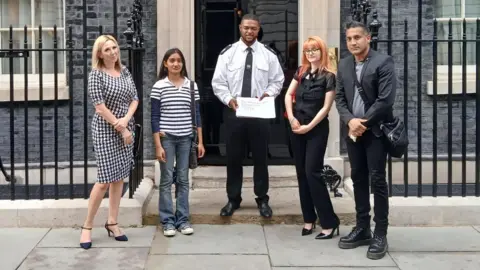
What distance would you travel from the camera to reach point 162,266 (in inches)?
197

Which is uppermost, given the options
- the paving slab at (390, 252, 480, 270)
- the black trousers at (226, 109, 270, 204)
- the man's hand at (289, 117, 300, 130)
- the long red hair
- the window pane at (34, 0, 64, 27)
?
the window pane at (34, 0, 64, 27)

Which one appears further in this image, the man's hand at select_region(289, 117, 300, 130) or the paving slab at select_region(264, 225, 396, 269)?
the man's hand at select_region(289, 117, 300, 130)

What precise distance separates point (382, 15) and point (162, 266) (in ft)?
13.7

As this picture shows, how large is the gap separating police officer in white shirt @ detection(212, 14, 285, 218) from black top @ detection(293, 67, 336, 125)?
1.90ft

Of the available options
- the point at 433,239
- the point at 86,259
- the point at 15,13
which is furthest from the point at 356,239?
the point at 15,13

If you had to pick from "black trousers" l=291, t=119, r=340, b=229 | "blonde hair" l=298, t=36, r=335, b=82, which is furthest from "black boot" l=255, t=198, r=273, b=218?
"blonde hair" l=298, t=36, r=335, b=82

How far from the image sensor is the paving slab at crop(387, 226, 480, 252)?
17.9ft

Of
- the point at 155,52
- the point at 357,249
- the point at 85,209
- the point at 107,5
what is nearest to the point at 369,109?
the point at 357,249

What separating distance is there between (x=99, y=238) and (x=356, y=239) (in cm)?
220

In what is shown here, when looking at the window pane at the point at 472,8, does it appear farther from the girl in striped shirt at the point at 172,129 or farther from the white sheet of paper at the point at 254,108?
the girl in striped shirt at the point at 172,129

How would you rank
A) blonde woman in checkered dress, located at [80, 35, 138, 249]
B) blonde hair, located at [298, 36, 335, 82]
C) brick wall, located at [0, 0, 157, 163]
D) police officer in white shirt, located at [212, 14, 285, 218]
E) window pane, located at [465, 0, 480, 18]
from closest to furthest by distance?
blonde woman in checkered dress, located at [80, 35, 138, 249] < blonde hair, located at [298, 36, 335, 82] < police officer in white shirt, located at [212, 14, 285, 218] < brick wall, located at [0, 0, 157, 163] < window pane, located at [465, 0, 480, 18]

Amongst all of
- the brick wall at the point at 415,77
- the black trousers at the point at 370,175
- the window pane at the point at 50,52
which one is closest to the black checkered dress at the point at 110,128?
the black trousers at the point at 370,175

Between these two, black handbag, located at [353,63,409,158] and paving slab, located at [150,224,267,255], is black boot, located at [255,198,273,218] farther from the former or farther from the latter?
black handbag, located at [353,63,409,158]

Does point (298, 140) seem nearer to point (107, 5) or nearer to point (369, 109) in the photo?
point (369, 109)
